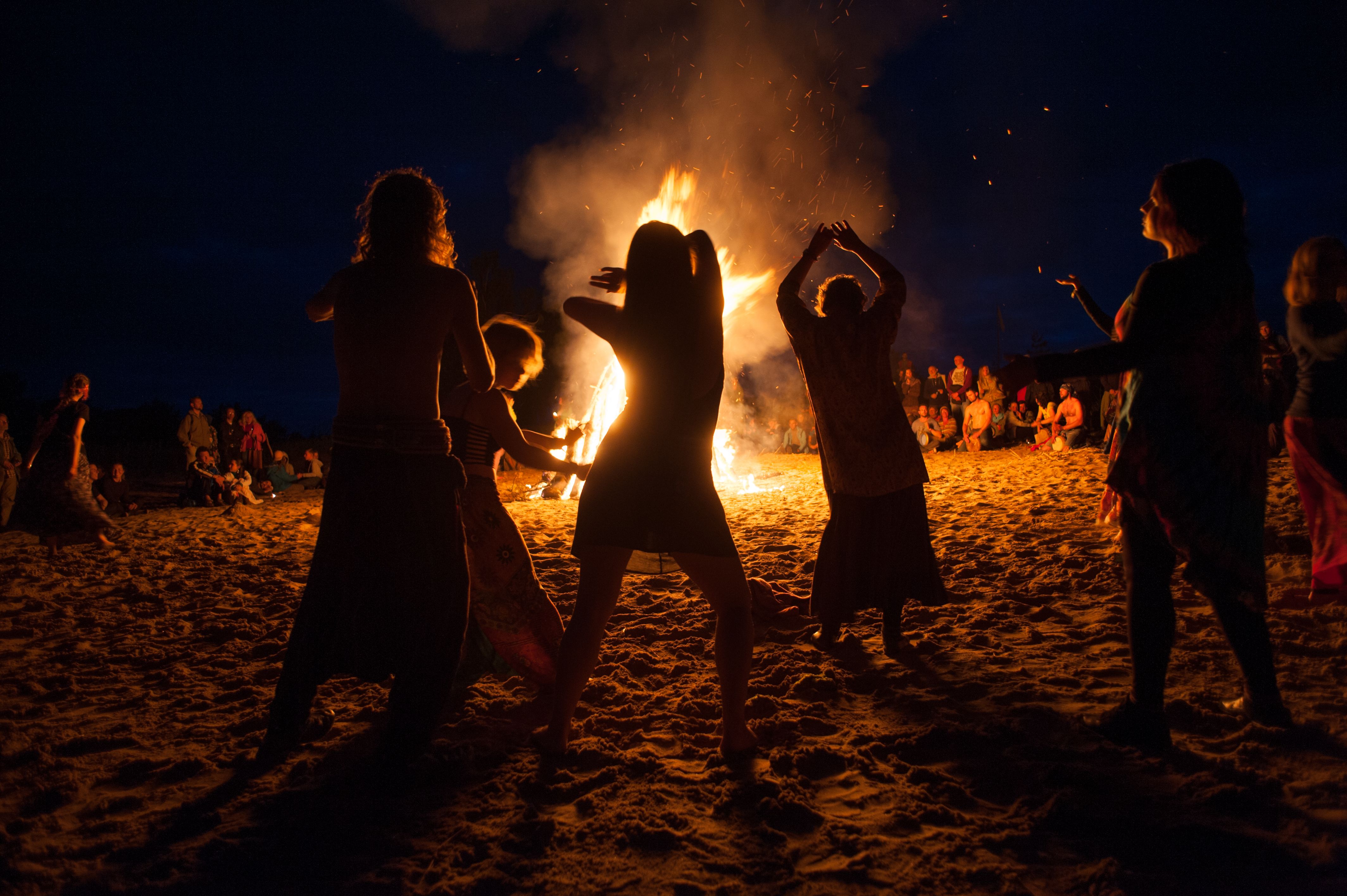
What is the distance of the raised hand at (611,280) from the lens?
257 cm

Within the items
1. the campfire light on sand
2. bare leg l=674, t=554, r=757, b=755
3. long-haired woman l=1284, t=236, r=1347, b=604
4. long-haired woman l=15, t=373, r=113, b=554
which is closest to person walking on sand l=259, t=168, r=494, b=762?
bare leg l=674, t=554, r=757, b=755

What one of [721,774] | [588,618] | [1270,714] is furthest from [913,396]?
[588,618]

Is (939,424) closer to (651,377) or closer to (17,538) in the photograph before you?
(651,377)

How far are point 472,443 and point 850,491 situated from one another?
1.90m

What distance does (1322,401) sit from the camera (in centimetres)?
348

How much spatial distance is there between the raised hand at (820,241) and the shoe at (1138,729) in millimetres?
2306

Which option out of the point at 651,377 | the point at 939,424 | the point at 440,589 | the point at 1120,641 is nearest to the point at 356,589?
the point at 440,589

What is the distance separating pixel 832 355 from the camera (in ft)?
11.4

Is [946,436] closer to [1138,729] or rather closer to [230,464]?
[1138,729]

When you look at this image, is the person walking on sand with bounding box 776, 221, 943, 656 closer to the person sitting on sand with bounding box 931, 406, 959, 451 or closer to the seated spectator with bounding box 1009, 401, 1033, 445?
the seated spectator with bounding box 1009, 401, 1033, 445

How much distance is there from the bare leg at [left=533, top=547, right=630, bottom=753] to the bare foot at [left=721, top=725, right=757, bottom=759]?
57 cm

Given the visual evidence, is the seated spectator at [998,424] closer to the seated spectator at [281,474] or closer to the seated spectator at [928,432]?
the seated spectator at [928,432]

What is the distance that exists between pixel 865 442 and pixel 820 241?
105 centimetres

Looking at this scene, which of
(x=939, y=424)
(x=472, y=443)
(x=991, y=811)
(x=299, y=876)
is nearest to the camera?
(x=299, y=876)
